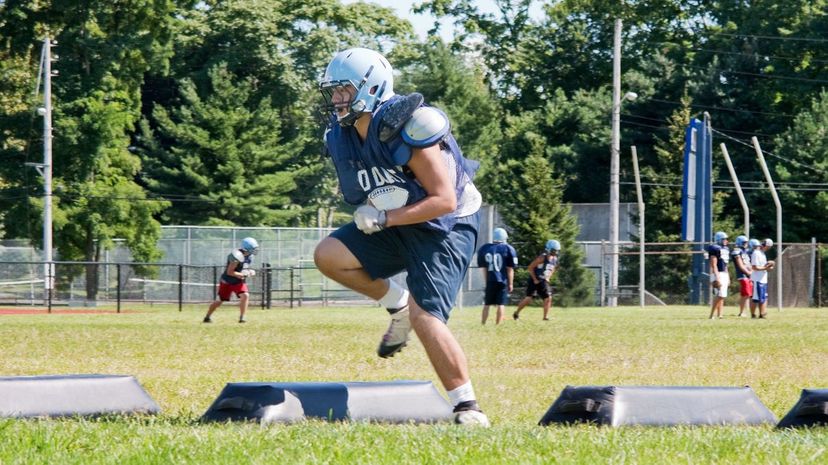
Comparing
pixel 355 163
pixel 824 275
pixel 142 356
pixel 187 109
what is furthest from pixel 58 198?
pixel 355 163

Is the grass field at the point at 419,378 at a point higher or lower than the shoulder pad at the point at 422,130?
lower

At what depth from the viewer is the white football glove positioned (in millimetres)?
6199

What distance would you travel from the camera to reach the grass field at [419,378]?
4.78 metres

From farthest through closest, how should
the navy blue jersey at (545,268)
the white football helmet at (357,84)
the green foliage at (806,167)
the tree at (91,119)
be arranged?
the green foliage at (806,167) < the tree at (91,119) < the navy blue jersey at (545,268) < the white football helmet at (357,84)

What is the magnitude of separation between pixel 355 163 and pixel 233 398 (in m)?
1.28

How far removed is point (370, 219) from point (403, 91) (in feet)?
193

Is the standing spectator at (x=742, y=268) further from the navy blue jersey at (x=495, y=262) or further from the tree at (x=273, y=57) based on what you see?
the tree at (x=273, y=57)

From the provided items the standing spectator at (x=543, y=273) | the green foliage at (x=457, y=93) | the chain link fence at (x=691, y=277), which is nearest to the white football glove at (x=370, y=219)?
the standing spectator at (x=543, y=273)

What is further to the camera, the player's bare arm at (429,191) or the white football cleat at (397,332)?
the white football cleat at (397,332)

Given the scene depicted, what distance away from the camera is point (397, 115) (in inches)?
237

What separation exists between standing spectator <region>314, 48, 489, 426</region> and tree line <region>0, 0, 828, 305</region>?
36.5m

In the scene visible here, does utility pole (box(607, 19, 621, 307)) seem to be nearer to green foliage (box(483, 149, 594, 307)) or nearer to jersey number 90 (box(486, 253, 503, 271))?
green foliage (box(483, 149, 594, 307))

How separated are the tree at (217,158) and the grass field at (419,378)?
3405cm

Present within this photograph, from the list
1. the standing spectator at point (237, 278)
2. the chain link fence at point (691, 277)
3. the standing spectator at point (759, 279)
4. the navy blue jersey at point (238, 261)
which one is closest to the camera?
the navy blue jersey at point (238, 261)
